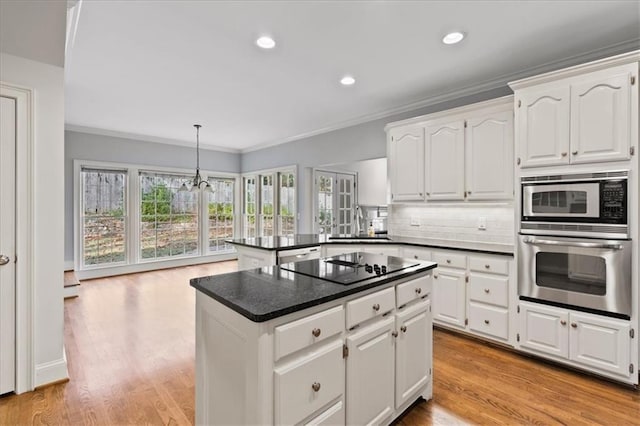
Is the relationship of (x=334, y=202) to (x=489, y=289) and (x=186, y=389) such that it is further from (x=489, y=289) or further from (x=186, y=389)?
(x=186, y=389)

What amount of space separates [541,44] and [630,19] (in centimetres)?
55

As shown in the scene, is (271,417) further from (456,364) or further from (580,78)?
(580,78)

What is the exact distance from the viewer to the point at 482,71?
323cm

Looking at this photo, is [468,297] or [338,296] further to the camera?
[468,297]

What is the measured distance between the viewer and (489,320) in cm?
303

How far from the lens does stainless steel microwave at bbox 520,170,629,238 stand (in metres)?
2.32

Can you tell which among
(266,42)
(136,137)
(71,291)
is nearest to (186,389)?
(266,42)

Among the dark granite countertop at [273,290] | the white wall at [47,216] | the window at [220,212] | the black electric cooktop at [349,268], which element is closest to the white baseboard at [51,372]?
the white wall at [47,216]

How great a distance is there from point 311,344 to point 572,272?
239 cm

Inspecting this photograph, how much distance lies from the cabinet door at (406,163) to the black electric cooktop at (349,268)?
164 centimetres

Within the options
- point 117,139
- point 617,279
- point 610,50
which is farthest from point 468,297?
point 117,139

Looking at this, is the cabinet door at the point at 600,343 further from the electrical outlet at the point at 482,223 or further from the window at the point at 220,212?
the window at the point at 220,212

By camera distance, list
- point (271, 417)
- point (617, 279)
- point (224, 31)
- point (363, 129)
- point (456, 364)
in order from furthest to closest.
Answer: point (363, 129), point (456, 364), point (224, 31), point (617, 279), point (271, 417)

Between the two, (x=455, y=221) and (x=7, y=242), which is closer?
(x=7, y=242)
